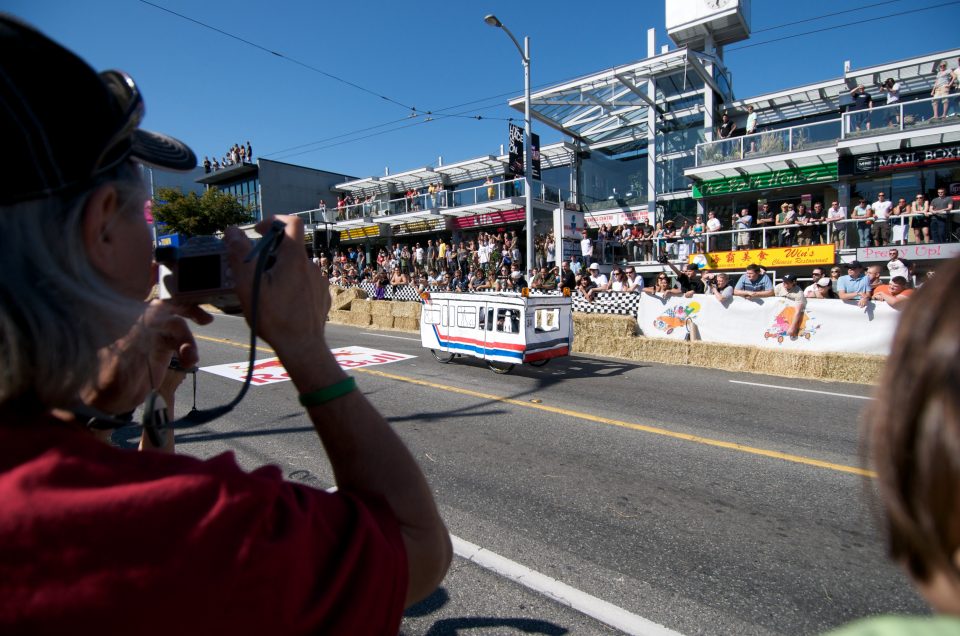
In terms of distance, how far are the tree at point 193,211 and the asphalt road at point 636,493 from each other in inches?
1284

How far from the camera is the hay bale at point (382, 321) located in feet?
55.1

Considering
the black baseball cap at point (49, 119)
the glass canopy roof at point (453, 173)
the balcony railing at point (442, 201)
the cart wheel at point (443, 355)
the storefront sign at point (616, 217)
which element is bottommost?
the cart wheel at point (443, 355)

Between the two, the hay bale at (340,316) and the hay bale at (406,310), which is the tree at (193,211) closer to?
the hay bale at (340,316)

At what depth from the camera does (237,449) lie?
504cm

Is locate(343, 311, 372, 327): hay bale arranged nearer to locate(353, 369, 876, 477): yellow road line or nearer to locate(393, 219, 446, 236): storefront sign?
locate(353, 369, 876, 477): yellow road line

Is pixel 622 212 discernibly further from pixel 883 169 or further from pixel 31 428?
pixel 31 428

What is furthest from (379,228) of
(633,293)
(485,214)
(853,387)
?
(853,387)

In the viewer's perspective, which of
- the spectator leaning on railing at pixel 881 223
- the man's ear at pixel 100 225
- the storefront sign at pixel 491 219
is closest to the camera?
the man's ear at pixel 100 225

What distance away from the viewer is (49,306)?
802 millimetres

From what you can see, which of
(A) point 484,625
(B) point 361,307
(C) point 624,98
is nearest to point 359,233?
(B) point 361,307

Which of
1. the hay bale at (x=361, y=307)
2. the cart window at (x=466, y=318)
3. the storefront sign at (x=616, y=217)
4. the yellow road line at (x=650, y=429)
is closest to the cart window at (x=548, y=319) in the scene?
the cart window at (x=466, y=318)

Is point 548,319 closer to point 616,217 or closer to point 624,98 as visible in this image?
point 616,217

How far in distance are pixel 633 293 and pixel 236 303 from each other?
13182 mm

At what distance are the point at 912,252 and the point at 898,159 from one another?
13.4ft
